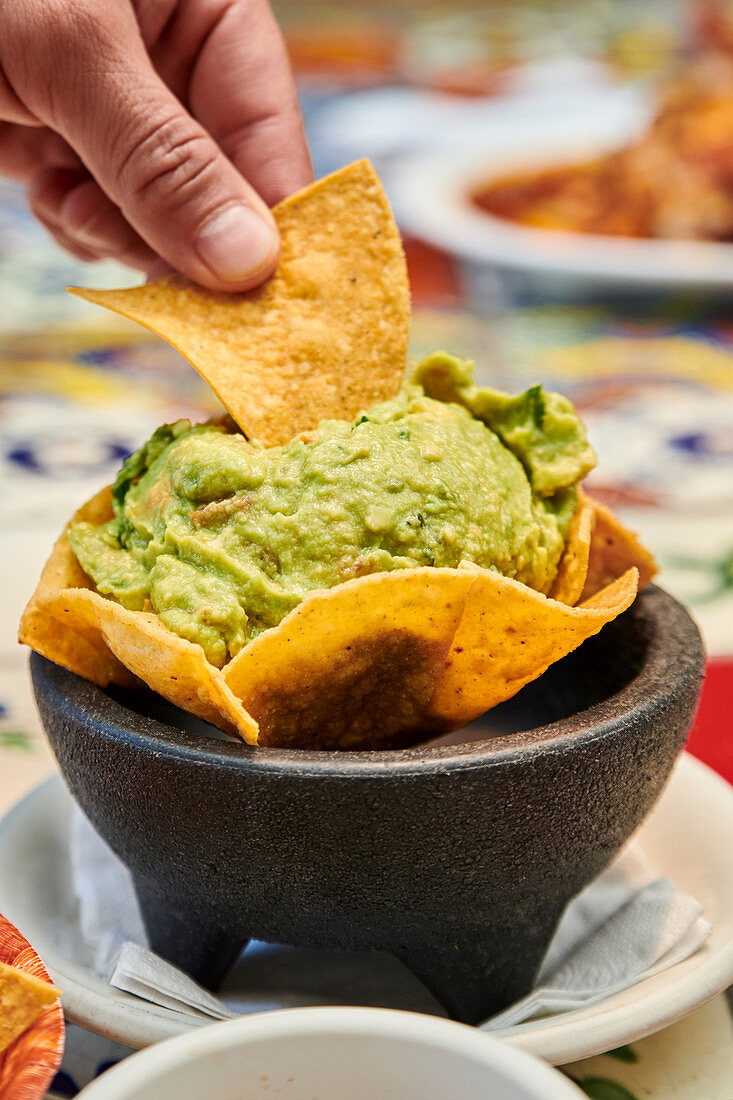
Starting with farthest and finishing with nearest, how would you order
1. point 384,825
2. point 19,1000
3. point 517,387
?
point 517,387
point 384,825
point 19,1000

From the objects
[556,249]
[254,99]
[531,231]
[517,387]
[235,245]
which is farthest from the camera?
[531,231]

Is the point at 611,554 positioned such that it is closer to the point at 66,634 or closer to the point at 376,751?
the point at 376,751

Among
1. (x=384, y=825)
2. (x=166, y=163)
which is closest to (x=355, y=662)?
(x=384, y=825)

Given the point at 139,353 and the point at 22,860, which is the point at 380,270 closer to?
the point at 22,860

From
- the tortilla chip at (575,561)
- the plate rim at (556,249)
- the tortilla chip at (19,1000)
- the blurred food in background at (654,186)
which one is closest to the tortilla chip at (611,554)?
the tortilla chip at (575,561)

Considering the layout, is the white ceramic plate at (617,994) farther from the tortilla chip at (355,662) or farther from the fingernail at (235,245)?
the fingernail at (235,245)

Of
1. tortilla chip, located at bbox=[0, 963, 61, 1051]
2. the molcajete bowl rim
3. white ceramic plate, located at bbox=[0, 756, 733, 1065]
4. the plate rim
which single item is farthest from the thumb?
the plate rim
